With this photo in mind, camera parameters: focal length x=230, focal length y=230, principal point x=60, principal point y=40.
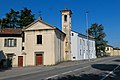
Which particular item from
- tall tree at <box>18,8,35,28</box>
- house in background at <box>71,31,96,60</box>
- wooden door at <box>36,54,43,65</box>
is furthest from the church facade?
tall tree at <box>18,8,35,28</box>

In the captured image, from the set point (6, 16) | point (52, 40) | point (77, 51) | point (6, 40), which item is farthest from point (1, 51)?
point (6, 16)

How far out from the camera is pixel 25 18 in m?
75.5

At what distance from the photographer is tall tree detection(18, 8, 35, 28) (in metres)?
74.8

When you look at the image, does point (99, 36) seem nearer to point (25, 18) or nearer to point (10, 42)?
point (25, 18)

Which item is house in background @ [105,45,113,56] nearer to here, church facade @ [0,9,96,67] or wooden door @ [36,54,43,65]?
church facade @ [0,9,96,67]

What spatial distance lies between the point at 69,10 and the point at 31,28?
43.9ft

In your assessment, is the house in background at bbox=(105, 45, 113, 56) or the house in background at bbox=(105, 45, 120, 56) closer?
the house in background at bbox=(105, 45, 113, 56)

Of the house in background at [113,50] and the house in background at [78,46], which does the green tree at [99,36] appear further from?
the house in background at [113,50]

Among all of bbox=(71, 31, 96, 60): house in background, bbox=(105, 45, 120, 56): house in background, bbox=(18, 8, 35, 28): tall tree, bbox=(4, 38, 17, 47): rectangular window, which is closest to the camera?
bbox=(4, 38, 17, 47): rectangular window

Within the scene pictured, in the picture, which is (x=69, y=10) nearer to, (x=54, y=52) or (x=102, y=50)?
(x=54, y=52)

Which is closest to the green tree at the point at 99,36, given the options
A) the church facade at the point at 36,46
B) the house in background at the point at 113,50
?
the house in background at the point at 113,50

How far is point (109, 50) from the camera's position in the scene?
129 meters

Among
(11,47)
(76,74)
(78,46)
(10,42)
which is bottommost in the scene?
(76,74)

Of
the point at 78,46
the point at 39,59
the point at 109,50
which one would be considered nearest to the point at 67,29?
the point at 78,46
